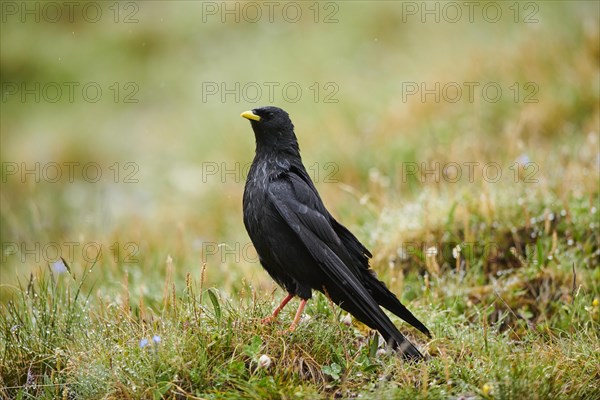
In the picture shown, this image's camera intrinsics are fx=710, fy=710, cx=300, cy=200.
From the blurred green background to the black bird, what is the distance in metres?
0.48

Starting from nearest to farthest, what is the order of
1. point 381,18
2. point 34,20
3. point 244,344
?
point 244,344 → point 381,18 → point 34,20

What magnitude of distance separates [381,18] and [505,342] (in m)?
7.39

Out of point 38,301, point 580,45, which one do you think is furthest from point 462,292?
point 580,45

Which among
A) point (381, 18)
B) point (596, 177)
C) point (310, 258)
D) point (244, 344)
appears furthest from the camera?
point (381, 18)

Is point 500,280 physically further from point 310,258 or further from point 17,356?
point 17,356

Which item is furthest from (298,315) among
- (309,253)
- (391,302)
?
(391,302)

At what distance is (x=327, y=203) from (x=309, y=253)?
2502 mm

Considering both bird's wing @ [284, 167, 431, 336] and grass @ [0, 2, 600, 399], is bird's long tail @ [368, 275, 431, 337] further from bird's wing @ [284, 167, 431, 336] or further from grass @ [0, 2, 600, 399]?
grass @ [0, 2, 600, 399]

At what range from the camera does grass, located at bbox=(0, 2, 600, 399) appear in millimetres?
3355

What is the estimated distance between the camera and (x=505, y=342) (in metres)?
3.52

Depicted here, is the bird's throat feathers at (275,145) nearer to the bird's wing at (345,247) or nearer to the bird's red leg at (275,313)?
the bird's wing at (345,247)

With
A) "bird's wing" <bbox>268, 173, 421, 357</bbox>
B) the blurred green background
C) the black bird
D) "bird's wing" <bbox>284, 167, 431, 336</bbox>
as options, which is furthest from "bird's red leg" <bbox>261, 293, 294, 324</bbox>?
the blurred green background

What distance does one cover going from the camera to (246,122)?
884cm

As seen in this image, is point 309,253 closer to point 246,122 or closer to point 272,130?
point 272,130
